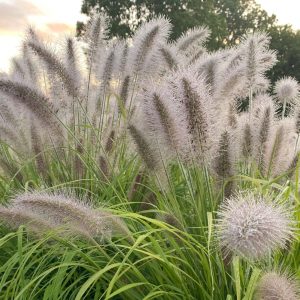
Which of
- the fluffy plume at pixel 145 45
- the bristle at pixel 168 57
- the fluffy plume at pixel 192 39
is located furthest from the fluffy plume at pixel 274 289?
the fluffy plume at pixel 192 39

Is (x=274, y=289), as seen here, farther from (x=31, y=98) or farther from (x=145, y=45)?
(x=145, y=45)

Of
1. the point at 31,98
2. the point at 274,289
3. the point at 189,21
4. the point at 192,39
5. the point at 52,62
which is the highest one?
the point at 189,21

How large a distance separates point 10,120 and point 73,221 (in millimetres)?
1685

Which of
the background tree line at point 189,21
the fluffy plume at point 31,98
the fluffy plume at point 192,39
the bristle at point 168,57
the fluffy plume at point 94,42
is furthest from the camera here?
the background tree line at point 189,21

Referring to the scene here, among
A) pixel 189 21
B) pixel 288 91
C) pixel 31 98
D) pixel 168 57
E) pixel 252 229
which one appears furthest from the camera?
pixel 189 21

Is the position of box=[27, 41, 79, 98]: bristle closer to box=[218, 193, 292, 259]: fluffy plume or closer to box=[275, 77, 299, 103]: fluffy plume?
box=[275, 77, 299, 103]: fluffy plume

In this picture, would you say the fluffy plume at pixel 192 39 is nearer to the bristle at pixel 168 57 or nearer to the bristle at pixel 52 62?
the bristle at pixel 168 57

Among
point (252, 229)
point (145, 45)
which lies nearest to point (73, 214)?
point (252, 229)

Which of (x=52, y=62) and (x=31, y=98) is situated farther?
(x=52, y=62)

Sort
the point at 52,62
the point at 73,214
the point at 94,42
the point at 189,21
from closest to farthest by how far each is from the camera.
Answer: the point at 73,214 → the point at 52,62 → the point at 94,42 → the point at 189,21

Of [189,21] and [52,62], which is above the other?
[189,21]

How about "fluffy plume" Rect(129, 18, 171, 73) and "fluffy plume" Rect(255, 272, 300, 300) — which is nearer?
"fluffy plume" Rect(255, 272, 300, 300)

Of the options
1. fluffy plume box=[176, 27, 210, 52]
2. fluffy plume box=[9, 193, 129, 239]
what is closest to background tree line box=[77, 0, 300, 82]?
fluffy plume box=[176, 27, 210, 52]

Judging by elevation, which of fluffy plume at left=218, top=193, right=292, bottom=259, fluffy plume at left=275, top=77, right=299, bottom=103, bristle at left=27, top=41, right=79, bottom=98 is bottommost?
fluffy plume at left=218, top=193, right=292, bottom=259
